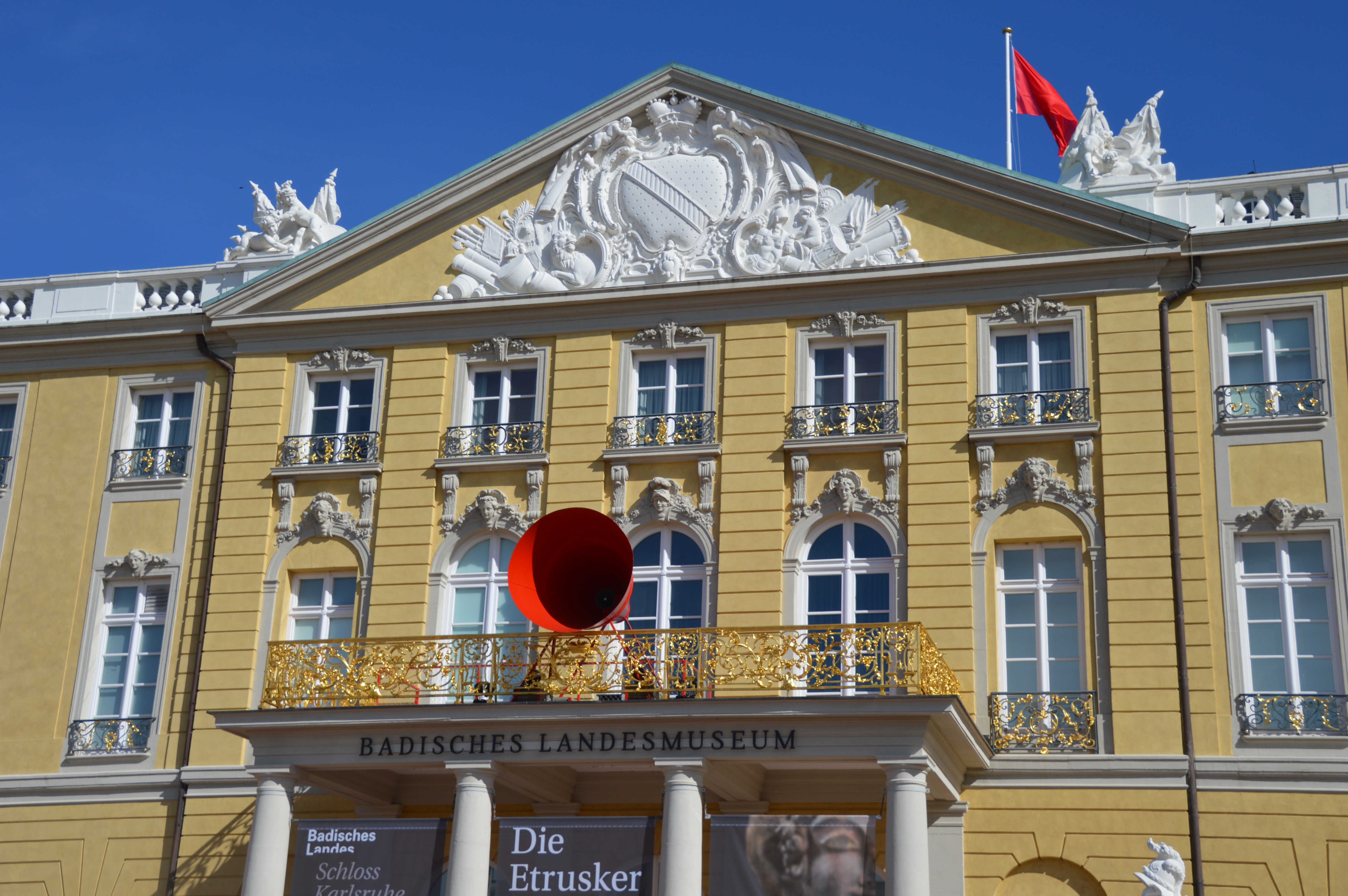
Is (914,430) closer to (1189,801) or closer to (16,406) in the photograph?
(1189,801)

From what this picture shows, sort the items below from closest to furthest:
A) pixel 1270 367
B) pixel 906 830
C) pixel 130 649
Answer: pixel 906 830 → pixel 1270 367 → pixel 130 649

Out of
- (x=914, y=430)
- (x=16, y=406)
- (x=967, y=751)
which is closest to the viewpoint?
(x=967, y=751)

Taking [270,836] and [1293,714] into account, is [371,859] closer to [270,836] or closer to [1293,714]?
[270,836]

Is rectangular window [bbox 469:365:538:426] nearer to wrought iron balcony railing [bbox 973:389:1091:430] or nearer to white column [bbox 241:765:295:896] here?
white column [bbox 241:765:295:896]

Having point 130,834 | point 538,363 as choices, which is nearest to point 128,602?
point 130,834

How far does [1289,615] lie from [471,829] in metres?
11.3

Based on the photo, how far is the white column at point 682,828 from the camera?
20047 millimetres

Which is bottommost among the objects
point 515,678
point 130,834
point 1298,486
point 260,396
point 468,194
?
point 130,834

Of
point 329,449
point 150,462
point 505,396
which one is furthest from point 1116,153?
point 150,462

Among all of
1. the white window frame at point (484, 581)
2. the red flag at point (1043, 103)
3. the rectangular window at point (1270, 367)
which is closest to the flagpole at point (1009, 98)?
the red flag at point (1043, 103)

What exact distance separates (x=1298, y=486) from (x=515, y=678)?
11.1 meters

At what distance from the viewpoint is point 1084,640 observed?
23.0 m

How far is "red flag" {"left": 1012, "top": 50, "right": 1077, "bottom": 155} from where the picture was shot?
27.7 meters

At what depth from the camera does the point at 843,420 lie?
24906 mm
